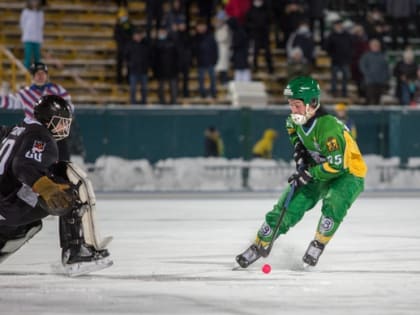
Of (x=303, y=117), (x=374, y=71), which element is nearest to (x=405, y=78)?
(x=374, y=71)

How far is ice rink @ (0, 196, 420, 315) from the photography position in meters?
7.35

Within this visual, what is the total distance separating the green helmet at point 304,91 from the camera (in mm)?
9172

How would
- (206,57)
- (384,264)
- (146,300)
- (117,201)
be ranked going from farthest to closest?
(206,57)
(117,201)
(384,264)
(146,300)

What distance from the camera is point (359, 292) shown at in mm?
7914

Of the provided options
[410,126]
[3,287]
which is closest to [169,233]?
[3,287]

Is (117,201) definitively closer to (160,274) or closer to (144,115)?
(144,115)

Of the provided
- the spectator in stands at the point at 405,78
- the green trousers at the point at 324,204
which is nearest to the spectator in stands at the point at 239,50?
the spectator in stands at the point at 405,78

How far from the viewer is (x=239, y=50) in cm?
2286

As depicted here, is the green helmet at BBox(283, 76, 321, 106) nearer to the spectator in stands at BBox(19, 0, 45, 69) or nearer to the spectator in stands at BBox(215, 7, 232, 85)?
the spectator in stands at BBox(19, 0, 45, 69)

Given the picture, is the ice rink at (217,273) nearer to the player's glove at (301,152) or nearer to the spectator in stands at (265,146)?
the player's glove at (301,152)

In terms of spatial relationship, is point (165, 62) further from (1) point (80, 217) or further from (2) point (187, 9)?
(1) point (80, 217)

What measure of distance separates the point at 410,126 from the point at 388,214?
17.7 ft

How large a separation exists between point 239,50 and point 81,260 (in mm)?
14443

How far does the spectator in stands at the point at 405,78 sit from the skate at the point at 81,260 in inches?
589
